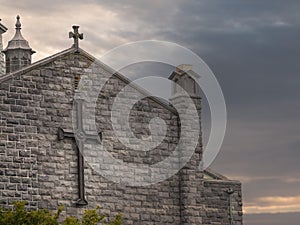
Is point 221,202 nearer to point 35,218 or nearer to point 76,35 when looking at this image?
point 76,35

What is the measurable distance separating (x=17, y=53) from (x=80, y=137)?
1363 cm

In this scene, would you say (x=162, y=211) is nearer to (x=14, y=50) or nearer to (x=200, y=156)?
(x=200, y=156)

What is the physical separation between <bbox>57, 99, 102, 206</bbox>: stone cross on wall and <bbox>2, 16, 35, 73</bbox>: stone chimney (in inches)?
496

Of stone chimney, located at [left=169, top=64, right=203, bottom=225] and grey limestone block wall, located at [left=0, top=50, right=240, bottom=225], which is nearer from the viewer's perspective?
grey limestone block wall, located at [left=0, top=50, right=240, bottom=225]

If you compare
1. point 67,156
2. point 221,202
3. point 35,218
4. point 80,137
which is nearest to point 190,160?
point 221,202

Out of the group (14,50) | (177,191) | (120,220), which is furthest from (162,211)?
(14,50)

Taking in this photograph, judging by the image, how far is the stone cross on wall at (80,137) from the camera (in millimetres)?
52438

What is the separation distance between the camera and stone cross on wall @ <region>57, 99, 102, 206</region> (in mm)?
52438

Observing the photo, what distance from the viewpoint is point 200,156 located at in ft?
183

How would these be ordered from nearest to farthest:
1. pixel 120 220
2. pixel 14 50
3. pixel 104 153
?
pixel 120 220
pixel 104 153
pixel 14 50

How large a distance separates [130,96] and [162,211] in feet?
15.8

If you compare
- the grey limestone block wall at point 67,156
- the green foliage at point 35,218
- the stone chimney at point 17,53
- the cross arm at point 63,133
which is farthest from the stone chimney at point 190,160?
the stone chimney at point 17,53

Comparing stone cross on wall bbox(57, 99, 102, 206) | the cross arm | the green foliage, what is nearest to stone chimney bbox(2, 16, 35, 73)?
stone cross on wall bbox(57, 99, 102, 206)

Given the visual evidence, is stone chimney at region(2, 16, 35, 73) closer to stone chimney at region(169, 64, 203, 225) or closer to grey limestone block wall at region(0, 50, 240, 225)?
stone chimney at region(169, 64, 203, 225)
